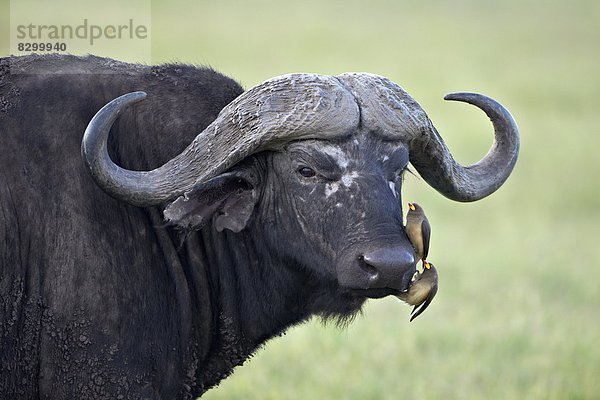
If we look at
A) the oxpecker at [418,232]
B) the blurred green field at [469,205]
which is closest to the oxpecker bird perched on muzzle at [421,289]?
the oxpecker at [418,232]

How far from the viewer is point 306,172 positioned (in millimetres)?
5914

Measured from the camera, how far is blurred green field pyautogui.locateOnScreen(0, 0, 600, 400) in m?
9.66

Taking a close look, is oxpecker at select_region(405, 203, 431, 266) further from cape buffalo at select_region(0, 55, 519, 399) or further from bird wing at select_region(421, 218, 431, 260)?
cape buffalo at select_region(0, 55, 519, 399)

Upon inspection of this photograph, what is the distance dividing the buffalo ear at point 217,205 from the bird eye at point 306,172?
0.31 m

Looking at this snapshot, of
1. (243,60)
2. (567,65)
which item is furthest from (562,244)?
(567,65)

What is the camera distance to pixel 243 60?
1047 inches

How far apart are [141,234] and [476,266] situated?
871cm

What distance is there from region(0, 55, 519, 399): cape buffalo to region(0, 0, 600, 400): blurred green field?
2937 mm

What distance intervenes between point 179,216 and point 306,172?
78 cm

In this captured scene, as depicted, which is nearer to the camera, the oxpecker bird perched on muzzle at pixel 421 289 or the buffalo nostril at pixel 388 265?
the buffalo nostril at pixel 388 265

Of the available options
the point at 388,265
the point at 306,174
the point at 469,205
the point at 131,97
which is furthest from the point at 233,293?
the point at 469,205

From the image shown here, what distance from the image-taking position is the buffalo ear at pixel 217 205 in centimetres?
571

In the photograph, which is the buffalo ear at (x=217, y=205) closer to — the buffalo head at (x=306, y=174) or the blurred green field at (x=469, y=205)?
the buffalo head at (x=306, y=174)

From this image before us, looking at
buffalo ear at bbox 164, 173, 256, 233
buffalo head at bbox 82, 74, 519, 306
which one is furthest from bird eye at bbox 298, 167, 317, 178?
buffalo ear at bbox 164, 173, 256, 233
